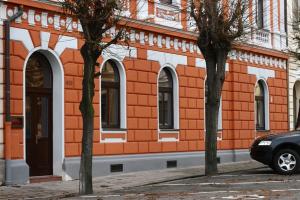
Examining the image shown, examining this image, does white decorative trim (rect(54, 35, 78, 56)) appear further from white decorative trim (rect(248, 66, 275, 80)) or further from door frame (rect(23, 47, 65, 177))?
white decorative trim (rect(248, 66, 275, 80))

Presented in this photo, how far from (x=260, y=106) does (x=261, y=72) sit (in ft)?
4.84

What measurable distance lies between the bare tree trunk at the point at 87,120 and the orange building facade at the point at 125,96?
1.98 metres

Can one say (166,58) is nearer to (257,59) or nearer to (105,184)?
(105,184)

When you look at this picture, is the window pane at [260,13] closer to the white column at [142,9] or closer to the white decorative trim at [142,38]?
the white column at [142,9]

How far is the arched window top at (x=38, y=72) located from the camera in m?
16.2

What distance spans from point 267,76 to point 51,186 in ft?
44.9

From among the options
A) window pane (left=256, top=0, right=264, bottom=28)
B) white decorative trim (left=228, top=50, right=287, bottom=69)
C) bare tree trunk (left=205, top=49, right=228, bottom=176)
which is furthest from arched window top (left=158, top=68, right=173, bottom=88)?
window pane (left=256, top=0, right=264, bottom=28)

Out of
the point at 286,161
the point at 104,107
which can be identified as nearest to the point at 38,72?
the point at 104,107

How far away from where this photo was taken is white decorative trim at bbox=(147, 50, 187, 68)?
19.7m

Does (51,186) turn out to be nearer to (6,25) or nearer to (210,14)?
(6,25)

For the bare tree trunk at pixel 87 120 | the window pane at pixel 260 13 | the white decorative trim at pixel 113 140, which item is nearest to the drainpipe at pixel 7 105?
the bare tree trunk at pixel 87 120

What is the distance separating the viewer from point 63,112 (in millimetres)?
16578

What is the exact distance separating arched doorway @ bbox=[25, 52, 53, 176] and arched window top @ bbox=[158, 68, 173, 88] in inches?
188

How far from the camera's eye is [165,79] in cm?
2058
